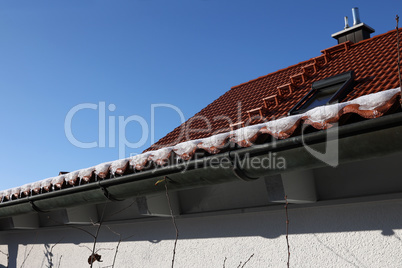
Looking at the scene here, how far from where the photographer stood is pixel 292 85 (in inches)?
274

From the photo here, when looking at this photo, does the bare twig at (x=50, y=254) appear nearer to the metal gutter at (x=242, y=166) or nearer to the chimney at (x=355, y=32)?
the metal gutter at (x=242, y=166)

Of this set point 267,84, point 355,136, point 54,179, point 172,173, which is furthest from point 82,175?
point 267,84

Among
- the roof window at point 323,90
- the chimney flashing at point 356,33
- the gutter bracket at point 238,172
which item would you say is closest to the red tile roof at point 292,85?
the roof window at point 323,90

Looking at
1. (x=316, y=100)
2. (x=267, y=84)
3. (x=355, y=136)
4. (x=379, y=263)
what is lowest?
(x=379, y=263)

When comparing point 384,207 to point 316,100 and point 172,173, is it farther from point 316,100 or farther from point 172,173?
point 316,100

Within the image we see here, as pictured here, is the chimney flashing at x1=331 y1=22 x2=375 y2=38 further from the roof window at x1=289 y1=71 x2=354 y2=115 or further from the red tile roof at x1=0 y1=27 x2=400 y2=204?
the roof window at x1=289 y1=71 x2=354 y2=115

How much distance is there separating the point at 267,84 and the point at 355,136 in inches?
256

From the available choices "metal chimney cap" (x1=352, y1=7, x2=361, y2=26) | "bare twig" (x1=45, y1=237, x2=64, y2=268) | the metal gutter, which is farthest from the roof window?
"metal chimney cap" (x1=352, y1=7, x2=361, y2=26)

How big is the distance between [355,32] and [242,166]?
825 cm

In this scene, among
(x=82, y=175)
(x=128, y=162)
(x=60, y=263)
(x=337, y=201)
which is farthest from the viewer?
(x=60, y=263)

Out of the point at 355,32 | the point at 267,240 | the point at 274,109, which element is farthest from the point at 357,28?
the point at 267,240

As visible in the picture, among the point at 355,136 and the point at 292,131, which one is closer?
the point at 355,136

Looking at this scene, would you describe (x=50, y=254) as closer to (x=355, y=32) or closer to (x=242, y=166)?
(x=242, y=166)

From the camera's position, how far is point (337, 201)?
10.6 ft
